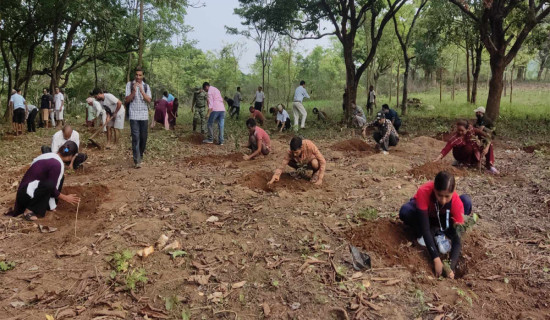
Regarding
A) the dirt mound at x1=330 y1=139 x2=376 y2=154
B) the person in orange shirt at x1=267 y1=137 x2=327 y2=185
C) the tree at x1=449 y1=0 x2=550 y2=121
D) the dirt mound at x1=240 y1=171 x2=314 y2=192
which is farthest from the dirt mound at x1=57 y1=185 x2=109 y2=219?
the tree at x1=449 y1=0 x2=550 y2=121

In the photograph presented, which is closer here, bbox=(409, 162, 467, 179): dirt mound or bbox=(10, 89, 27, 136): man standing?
Result: bbox=(409, 162, 467, 179): dirt mound

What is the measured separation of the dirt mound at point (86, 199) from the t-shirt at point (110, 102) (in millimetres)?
3709

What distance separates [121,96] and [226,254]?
2581 centimetres

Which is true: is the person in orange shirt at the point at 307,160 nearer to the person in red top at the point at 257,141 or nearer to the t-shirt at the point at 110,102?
the person in red top at the point at 257,141

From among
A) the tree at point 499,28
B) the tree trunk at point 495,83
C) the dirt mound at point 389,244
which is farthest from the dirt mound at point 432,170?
the tree trunk at point 495,83

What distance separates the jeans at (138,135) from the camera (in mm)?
6789

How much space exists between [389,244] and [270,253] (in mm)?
1196

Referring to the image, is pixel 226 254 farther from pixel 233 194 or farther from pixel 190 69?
pixel 190 69

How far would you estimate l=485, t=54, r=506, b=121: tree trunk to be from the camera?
12.0 meters

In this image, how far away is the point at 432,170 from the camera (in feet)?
21.1

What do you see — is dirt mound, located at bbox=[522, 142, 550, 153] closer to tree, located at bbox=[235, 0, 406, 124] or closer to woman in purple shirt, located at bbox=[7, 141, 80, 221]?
tree, located at bbox=[235, 0, 406, 124]

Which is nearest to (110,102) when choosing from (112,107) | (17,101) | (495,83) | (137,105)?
(112,107)

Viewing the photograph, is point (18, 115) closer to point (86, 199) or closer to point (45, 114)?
point (45, 114)

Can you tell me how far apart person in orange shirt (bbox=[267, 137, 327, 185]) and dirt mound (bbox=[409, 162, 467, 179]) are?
174 centimetres
